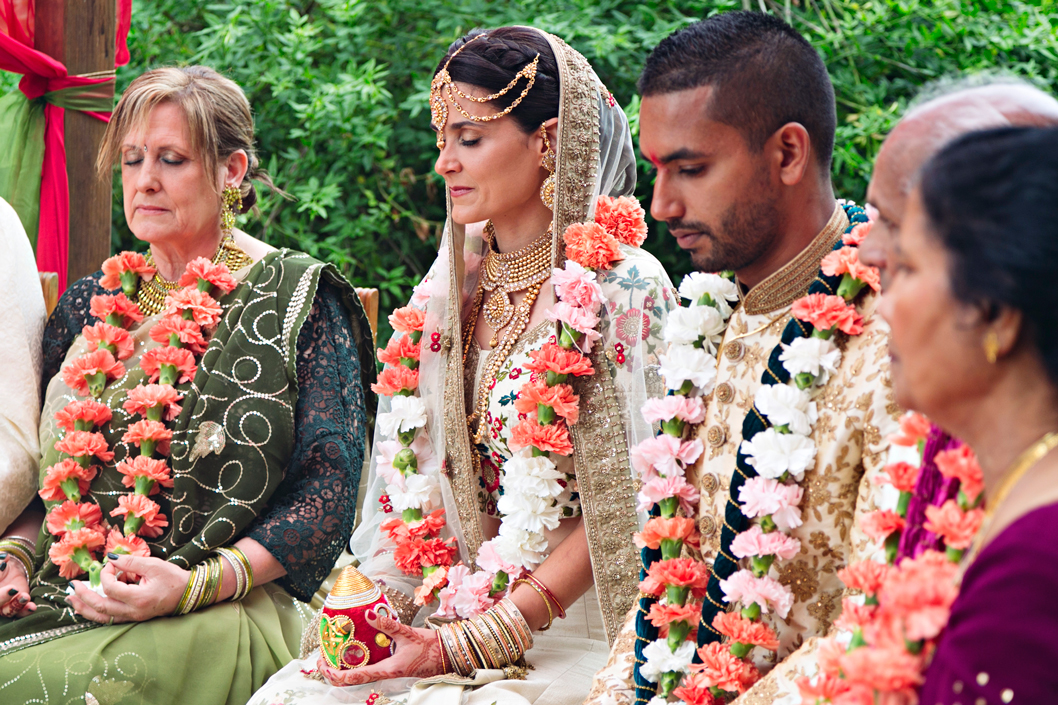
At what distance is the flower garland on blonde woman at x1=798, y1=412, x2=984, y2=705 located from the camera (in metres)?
1.20

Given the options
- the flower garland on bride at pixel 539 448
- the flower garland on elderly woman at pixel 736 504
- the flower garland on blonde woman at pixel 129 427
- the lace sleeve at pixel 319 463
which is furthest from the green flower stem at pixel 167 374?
the flower garland on elderly woman at pixel 736 504

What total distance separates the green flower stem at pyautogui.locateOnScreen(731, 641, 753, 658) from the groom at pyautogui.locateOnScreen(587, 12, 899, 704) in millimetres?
40

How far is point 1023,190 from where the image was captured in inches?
42.7

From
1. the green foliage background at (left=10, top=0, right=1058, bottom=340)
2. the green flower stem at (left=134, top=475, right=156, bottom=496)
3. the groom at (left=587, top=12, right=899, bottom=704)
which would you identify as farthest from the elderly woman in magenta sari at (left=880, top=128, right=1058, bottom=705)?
the green foliage background at (left=10, top=0, right=1058, bottom=340)

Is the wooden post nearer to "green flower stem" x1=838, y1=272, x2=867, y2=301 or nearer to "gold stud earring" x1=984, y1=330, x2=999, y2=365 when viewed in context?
"green flower stem" x1=838, y1=272, x2=867, y2=301

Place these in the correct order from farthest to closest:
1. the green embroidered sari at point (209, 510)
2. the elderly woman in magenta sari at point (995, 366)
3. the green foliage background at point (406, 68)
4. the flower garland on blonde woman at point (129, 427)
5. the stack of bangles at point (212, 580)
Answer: the green foliage background at point (406, 68), the flower garland on blonde woman at point (129, 427), the stack of bangles at point (212, 580), the green embroidered sari at point (209, 510), the elderly woman in magenta sari at point (995, 366)

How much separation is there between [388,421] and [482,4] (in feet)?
7.81

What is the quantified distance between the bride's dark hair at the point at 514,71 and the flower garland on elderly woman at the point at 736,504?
761 millimetres

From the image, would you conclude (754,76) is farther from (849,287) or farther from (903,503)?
(903,503)

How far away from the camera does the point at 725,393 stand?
80.0 inches

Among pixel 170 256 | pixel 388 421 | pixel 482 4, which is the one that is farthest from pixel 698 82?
pixel 482 4

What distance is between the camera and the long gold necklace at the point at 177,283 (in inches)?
122

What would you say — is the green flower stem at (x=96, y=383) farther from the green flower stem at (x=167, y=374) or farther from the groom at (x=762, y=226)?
the groom at (x=762, y=226)

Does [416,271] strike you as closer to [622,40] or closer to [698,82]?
[622,40]
